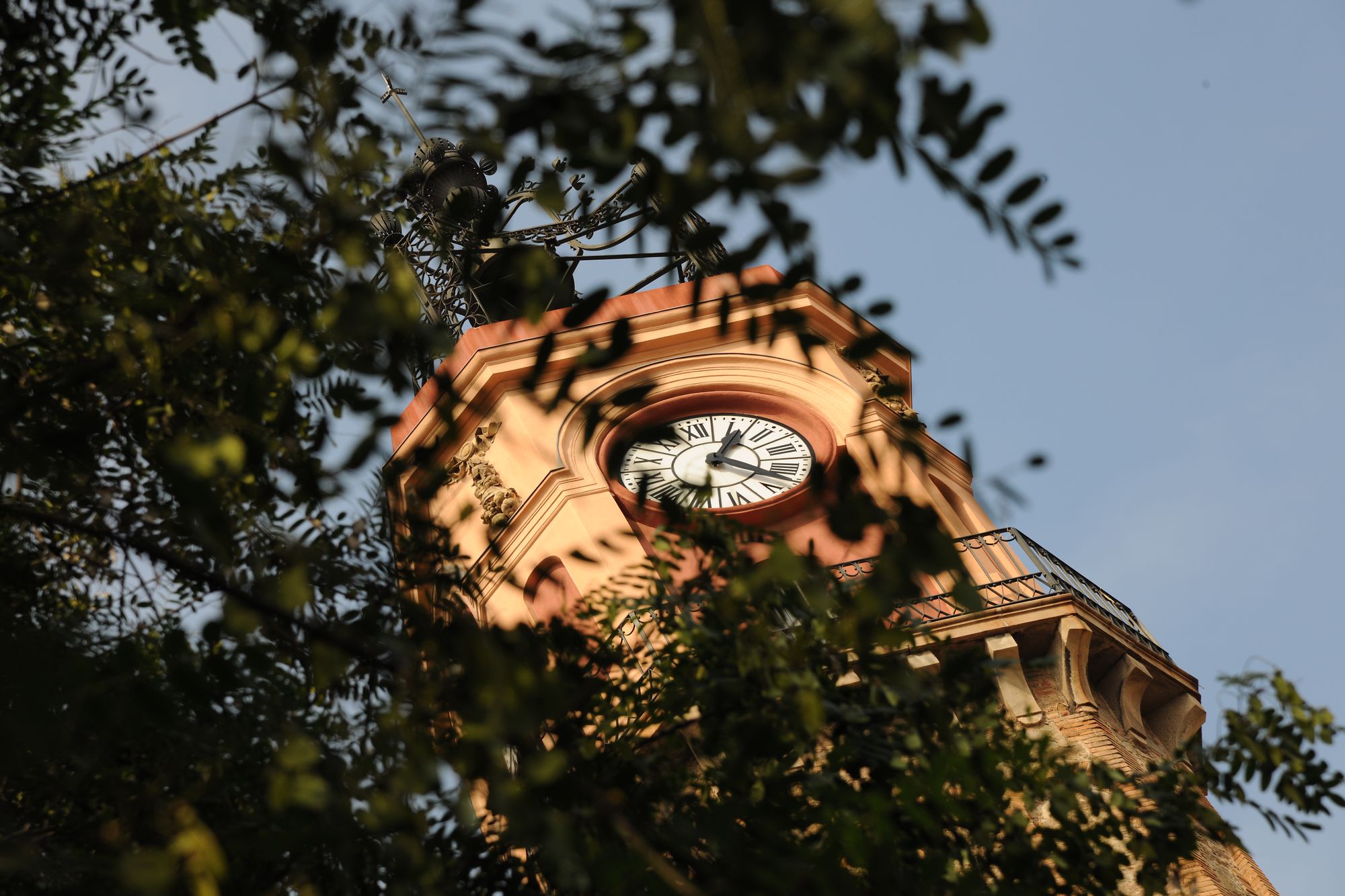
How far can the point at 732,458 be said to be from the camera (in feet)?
48.5

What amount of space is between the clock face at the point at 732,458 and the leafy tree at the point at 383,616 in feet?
24.8

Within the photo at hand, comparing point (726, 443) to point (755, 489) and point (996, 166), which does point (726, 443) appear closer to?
point (755, 489)

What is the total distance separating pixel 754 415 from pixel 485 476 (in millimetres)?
3031

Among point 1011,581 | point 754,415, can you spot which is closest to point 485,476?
point 754,415

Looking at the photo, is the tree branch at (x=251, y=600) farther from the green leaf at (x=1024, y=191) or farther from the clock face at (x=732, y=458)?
the clock face at (x=732, y=458)

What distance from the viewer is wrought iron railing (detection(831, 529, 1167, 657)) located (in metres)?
13.4

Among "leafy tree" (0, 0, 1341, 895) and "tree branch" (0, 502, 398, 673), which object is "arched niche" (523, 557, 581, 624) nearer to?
"leafy tree" (0, 0, 1341, 895)

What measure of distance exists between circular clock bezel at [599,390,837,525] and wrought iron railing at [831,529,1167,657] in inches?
36.8

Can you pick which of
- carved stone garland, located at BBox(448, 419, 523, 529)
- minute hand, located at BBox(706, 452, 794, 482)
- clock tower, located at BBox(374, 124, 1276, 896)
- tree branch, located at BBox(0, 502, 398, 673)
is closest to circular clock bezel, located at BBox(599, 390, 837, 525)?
clock tower, located at BBox(374, 124, 1276, 896)

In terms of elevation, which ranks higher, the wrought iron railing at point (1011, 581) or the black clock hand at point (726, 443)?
the black clock hand at point (726, 443)

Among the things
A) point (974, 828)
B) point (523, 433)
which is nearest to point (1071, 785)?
A: point (974, 828)

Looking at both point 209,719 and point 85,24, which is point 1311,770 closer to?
point 209,719

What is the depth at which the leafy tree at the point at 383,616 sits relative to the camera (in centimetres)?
305

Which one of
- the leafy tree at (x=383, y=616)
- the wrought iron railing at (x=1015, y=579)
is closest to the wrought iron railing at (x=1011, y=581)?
the wrought iron railing at (x=1015, y=579)
